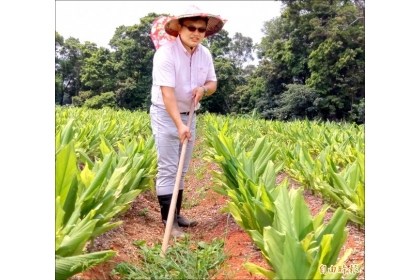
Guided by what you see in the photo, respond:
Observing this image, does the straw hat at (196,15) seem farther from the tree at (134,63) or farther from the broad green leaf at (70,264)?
the broad green leaf at (70,264)

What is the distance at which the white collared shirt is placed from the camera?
2470 mm

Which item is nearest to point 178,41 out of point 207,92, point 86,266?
point 207,92

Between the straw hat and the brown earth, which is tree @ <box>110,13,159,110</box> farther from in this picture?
the brown earth

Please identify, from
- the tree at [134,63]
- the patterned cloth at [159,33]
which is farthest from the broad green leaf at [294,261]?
the patterned cloth at [159,33]

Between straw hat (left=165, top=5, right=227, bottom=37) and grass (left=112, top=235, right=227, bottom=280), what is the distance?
4.05 feet

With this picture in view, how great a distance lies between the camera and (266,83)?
311cm

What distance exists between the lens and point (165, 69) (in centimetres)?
247

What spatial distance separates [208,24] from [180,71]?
33 cm

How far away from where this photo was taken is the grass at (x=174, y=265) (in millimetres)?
1743

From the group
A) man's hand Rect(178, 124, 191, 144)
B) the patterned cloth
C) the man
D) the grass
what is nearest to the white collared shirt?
the man

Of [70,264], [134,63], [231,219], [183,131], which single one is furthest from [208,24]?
[70,264]

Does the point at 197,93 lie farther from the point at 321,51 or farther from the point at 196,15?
the point at 321,51

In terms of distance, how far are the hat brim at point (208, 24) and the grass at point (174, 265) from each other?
4.04 feet

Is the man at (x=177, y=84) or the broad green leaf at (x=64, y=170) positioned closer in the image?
the broad green leaf at (x=64, y=170)
